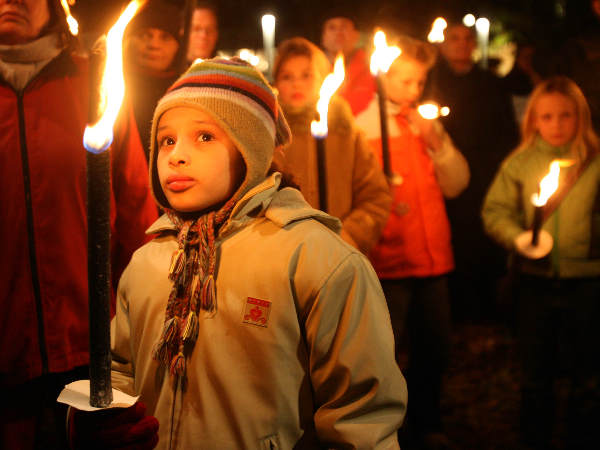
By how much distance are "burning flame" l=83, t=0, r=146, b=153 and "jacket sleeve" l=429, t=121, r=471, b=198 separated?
2953 mm

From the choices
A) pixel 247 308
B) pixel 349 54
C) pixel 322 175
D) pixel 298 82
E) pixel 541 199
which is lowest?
pixel 247 308

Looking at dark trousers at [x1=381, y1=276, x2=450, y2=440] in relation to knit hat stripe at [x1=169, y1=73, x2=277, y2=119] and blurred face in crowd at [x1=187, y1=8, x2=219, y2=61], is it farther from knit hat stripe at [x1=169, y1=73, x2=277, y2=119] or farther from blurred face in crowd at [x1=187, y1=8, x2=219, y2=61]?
knit hat stripe at [x1=169, y1=73, x2=277, y2=119]

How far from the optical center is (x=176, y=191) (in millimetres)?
1840

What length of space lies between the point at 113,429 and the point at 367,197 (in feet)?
7.97

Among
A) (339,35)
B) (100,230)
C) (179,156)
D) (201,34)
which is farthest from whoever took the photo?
(339,35)

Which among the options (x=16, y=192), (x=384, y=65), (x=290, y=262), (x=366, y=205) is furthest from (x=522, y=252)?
(x=16, y=192)

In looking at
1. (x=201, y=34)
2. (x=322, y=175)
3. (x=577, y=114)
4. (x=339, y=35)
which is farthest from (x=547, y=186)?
(x=201, y=34)

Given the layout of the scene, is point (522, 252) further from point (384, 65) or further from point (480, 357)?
point (480, 357)

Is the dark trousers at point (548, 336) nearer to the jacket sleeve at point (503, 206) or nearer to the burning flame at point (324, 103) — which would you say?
the jacket sleeve at point (503, 206)

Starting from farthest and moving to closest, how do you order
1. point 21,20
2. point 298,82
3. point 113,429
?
point 298,82, point 21,20, point 113,429

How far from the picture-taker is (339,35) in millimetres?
4934

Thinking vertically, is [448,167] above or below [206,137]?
below

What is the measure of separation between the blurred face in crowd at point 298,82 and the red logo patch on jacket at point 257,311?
77.5 inches

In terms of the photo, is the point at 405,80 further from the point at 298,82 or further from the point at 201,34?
the point at 201,34
